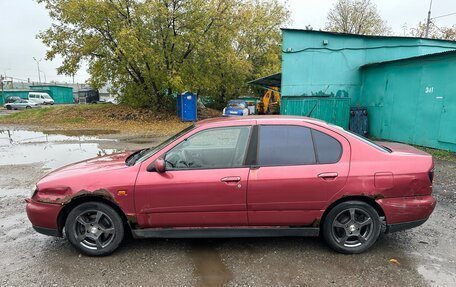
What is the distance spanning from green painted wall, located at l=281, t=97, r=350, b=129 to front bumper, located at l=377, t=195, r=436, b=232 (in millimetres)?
9181

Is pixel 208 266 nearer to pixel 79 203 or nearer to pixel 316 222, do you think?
pixel 316 222

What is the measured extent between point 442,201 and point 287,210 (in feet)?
11.4

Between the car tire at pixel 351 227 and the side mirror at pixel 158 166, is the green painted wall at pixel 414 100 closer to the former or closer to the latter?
the car tire at pixel 351 227

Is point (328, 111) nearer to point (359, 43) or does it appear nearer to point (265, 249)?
point (359, 43)

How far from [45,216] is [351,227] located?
344cm

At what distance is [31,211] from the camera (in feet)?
11.1

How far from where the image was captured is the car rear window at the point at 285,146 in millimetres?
3344

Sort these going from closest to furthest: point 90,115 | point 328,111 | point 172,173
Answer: point 172,173
point 328,111
point 90,115

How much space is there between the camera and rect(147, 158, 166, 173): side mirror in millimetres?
3219

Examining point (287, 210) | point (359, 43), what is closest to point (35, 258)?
point (287, 210)

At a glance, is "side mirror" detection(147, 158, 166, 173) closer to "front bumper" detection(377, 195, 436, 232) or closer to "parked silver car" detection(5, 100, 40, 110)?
"front bumper" detection(377, 195, 436, 232)

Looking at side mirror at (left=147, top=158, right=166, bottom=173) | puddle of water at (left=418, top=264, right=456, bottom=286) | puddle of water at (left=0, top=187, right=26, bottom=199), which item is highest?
side mirror at (left=147, top=158, right=166, bottom=173)

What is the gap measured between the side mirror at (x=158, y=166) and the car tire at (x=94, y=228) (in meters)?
0.65

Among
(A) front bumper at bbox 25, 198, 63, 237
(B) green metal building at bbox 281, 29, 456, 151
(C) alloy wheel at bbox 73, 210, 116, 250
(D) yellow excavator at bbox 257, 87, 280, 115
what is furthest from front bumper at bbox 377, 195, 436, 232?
(D) yellow excavator at bbox 257, 87, 280, 115
